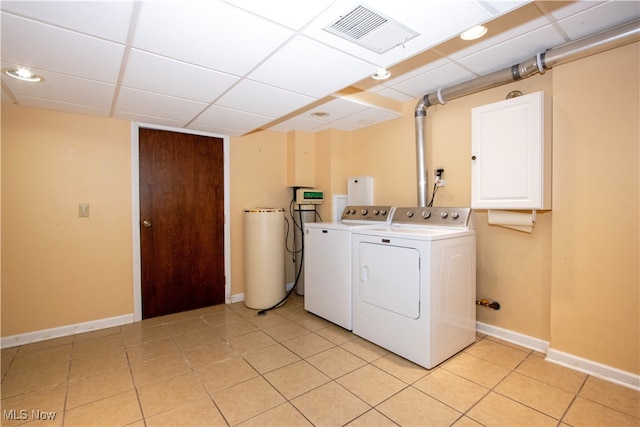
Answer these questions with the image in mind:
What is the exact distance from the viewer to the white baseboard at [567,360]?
192 centimetres

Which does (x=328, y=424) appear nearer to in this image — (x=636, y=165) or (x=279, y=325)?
(x=279, y=325)

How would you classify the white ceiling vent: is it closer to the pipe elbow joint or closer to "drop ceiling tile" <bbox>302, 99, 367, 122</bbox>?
"drop ceiling tile" <bbox>302, 99, 367, 122</bbox>

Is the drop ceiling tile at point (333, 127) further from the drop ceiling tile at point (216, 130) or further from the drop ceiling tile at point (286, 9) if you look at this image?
the drop ceiling tile at point (286, 9)

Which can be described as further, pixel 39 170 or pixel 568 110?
pixel 39 170

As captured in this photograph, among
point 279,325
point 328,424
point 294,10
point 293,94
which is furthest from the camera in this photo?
point 279,325

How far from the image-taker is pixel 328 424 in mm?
1615

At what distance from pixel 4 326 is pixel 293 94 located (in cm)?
324

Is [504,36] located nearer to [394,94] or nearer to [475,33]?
[475,33]

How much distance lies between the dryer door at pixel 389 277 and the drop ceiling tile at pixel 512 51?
1.58 metres

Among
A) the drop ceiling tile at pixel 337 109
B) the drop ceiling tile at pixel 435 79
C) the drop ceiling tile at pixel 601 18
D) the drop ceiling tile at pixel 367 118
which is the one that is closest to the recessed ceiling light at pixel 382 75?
the drop ceiling tile at pixel 435 79

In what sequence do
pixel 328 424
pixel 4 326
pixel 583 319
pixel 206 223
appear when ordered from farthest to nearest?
pixel 206 223, pixel 4 326, pixel 583 319, pixel 328 424

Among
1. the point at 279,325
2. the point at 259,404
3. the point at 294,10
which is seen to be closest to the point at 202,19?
Result: the point at 294,10

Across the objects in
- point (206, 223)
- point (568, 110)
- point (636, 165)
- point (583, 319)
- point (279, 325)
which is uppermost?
point (568, 110)

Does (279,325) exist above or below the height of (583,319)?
below
